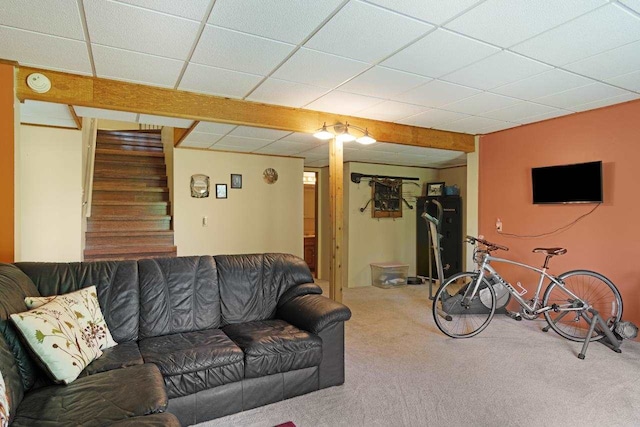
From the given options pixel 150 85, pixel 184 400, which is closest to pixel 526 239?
pixel 184 400

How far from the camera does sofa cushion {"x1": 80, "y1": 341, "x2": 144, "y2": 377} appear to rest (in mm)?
1984

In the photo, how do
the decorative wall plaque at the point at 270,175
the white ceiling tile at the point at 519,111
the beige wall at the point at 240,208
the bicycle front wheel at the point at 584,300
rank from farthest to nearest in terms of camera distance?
the decorative wall plaque at the point at 270,175 → the beige wall at the point at 240,208 → the white ceiling tile at the point at 519,111 → the bicycle front wheel at the point at 584,300

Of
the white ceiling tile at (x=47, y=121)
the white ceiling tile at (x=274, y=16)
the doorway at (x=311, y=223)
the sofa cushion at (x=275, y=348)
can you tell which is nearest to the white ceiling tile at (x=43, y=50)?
the white ceiling tile at (x=274, y=16)

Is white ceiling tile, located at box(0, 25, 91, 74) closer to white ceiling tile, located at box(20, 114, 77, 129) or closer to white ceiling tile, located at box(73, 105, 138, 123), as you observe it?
white ceiling tile, located at box(73, 105, 138, 123)

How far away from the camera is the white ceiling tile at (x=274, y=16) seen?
190 centimetres

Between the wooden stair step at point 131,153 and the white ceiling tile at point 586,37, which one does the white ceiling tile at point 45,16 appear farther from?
the wooden stair step at point 131,153

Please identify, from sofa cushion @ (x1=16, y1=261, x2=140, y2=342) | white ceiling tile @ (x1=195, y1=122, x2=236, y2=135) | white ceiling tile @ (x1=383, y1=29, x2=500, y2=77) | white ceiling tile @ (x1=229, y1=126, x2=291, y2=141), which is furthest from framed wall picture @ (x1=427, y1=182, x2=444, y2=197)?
sofa cushion @ (x1=16, y1=261, x2=140, y2=342)

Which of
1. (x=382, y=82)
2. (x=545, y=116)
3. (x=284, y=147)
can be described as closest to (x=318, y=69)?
(x=382, y=82)

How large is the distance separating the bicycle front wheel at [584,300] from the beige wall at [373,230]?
3.00 meters

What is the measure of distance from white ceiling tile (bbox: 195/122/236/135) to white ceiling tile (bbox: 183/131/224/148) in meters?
0.18

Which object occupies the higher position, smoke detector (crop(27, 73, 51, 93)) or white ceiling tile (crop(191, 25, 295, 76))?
white ceiling tile (crop(191, 25, 295, 76))

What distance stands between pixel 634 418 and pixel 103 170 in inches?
267

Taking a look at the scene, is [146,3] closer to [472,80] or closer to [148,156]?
[472,80]

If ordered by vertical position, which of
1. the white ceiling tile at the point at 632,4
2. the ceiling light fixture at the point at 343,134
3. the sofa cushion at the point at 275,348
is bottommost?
the sofa cushion at the point at 275,348
